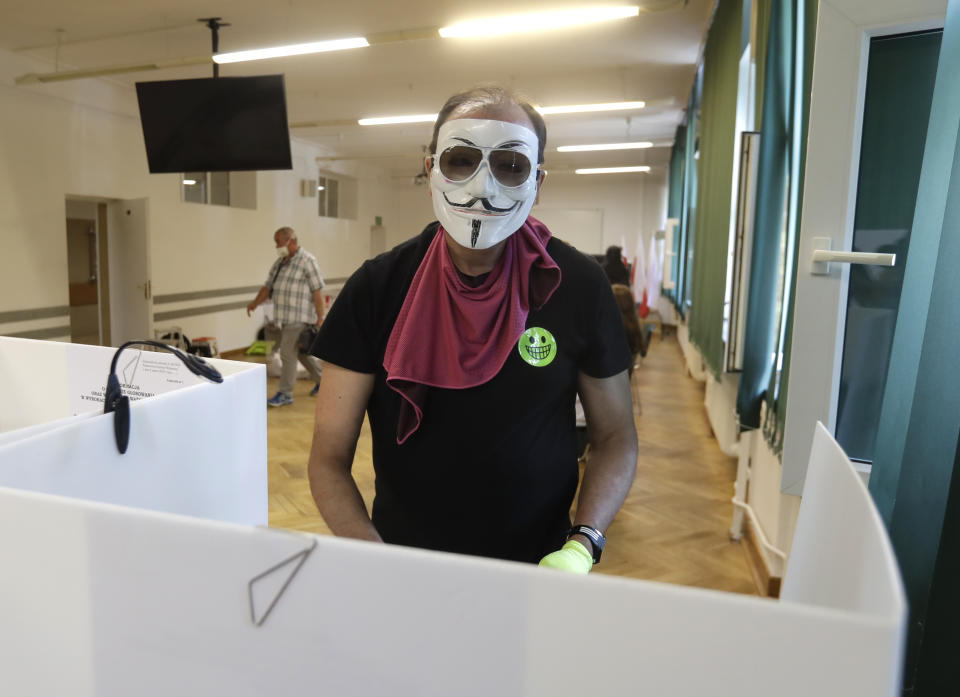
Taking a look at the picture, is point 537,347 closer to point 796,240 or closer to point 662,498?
point 796,240

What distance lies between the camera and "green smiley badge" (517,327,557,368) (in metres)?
1.16

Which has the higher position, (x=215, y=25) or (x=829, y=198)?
(x=215, y=25)

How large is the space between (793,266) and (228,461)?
2.13 metres

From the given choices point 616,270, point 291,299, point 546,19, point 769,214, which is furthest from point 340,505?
point 616,270

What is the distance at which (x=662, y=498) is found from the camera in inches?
152

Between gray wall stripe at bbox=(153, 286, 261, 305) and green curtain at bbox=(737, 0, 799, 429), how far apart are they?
7244 millimetres

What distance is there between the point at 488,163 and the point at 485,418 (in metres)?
0.45

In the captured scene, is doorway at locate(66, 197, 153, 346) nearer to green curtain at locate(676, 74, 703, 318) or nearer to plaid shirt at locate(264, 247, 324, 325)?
plaid shirt at locate(264, 247, 324, 325)

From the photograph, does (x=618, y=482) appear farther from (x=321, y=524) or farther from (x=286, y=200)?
(x=286, y=200)

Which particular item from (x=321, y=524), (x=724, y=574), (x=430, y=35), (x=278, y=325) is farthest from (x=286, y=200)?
(x=724, y=574)

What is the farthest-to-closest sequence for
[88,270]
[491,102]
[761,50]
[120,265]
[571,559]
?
[88,270], [120,265], [761,50], [491,102], [571,559]

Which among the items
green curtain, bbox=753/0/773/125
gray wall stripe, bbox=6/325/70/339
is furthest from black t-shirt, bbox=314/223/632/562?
gray wall stripe, bbox=6/325/70/339

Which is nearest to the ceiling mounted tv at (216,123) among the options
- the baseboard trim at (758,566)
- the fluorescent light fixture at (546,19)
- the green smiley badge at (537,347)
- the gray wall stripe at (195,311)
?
the fluorescent light fixture at (546,19)

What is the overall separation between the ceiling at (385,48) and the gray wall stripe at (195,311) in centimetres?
268
